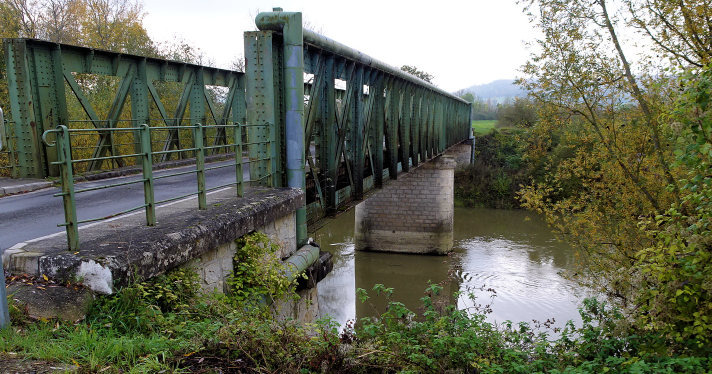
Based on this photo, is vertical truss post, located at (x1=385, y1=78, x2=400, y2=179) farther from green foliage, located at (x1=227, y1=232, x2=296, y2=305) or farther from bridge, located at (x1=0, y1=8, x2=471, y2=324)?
green foliage, located at (x1=227, y1=232, x2=296, y2=305)

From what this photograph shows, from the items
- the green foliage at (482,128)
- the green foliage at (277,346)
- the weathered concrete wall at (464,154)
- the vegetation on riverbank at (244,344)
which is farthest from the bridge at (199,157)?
the green foliage at (482,128)

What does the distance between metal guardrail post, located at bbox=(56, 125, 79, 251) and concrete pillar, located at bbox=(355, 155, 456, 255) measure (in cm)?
1939

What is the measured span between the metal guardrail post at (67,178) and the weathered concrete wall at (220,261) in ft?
3.28

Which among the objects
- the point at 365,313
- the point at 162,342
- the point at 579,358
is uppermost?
the point at 162,342

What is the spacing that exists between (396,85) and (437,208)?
11.9m

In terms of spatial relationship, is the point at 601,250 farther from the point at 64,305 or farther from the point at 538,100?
the point at 64,305

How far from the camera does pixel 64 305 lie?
345 cm

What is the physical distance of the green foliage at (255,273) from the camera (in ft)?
16.8

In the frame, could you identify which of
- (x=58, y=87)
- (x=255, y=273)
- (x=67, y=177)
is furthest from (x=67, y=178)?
(x=58, y=87)

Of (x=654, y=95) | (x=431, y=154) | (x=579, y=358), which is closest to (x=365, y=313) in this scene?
(x=431, y=154)

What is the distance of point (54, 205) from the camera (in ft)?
22.4

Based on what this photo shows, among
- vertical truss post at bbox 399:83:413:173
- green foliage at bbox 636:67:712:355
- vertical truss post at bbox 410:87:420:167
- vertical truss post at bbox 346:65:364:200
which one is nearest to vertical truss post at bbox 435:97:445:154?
vertical truss post at bbox 410:87:420:167

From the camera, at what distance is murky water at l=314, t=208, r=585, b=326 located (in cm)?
1588

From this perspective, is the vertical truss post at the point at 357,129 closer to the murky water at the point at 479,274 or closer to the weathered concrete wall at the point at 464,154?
the murky water at the point at 479,274
